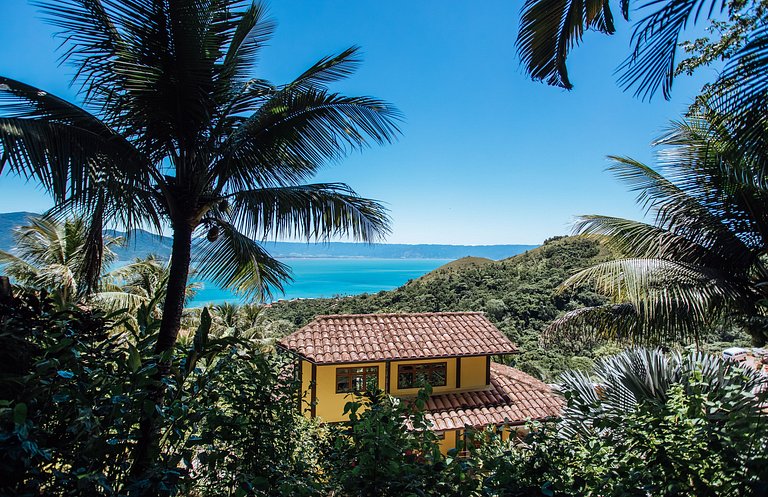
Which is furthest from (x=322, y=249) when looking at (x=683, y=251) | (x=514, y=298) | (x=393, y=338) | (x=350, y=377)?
(x=514, y=298)

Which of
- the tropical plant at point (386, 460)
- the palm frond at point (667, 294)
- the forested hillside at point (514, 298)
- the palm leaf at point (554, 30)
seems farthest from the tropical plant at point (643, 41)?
the forested hillside at point (514, 298)

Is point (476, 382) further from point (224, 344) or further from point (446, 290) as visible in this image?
point (446, 290)

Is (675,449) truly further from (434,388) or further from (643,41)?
(434,388)

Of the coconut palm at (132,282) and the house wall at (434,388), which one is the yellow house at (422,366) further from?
the coconut palm at (132,282)

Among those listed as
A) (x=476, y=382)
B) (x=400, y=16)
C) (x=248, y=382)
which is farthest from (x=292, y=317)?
(x=248, y=382)

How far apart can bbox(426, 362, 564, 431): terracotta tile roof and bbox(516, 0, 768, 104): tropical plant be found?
9.93 metres

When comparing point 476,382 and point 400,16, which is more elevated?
point 400,16

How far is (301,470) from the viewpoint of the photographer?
2182mm

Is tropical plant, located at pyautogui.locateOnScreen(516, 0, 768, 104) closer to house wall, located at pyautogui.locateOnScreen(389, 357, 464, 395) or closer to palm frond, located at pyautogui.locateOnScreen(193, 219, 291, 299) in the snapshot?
palm frond, located at pyautogui.locateOnScreen(193, 219, 291, 299)

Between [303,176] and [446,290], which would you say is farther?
[446,290]

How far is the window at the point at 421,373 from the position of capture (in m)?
13.1

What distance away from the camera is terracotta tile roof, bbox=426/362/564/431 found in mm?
11952

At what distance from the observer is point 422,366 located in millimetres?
13297

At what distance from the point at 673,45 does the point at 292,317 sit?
36.0m
